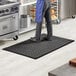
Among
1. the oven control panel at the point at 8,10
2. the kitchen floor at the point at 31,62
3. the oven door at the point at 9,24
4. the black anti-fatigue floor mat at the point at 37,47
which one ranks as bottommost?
the kitchen floor at the point at 31,62

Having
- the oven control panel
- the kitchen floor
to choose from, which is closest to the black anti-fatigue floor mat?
the kitchen floor

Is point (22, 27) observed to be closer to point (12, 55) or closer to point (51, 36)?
point (51, 36)

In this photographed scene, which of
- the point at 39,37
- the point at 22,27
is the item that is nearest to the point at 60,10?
the point at 22,27

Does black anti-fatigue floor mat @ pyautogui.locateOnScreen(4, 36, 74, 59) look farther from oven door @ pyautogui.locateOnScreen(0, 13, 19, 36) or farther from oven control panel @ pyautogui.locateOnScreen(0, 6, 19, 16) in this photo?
oven control panel @ pyautogui.locateOnScreen(0, 6, 19, 16)

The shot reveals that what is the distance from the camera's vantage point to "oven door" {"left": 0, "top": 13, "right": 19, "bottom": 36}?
11.9 feet

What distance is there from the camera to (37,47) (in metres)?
3.59

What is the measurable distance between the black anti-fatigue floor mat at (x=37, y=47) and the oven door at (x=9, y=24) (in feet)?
0.92

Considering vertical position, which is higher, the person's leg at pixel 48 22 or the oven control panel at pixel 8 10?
Answer: the oven control panel at pixel 8 10

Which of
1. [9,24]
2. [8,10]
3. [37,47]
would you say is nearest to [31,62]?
[37,47]

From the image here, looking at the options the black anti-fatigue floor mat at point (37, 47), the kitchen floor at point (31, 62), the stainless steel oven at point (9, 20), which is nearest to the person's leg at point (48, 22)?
the black anti-fatigue floor mat at point (37, 47)

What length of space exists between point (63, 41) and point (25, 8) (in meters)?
1.45

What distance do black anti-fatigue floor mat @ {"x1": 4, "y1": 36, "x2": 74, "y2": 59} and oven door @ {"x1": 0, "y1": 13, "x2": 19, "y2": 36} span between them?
279mm

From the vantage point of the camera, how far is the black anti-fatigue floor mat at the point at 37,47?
3.35 meters

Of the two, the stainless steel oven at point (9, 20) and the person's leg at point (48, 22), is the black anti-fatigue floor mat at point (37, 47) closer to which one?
the person's leg at point (48, 22)
